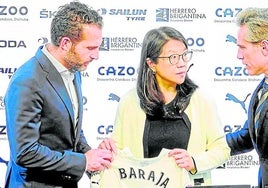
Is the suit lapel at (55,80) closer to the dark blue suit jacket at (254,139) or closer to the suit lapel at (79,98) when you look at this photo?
the suit lapel at (79,98)

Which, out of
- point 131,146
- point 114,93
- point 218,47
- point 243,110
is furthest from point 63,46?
point 243,110

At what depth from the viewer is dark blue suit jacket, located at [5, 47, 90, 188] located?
2.66 m

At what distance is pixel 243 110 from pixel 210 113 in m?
0.20

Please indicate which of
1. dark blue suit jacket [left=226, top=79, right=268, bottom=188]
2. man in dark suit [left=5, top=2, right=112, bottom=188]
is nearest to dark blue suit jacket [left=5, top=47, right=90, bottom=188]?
man in dark suit [left=5, top=2, right=112, bottom=188]

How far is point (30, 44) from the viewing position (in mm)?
2941

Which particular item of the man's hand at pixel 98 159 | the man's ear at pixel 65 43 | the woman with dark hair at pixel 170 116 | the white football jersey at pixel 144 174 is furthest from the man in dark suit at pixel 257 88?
the man's ear at pixel 65 43

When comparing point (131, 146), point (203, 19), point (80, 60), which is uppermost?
point (203, 19)

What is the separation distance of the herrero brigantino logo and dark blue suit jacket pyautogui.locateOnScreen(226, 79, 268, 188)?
0.44 metres

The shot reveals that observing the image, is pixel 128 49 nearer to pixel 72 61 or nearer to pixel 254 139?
pixel 72 61

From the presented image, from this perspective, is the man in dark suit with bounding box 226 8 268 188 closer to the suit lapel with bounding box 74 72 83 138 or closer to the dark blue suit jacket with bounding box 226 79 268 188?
the dark blue suit jacket with bounding box 226 79 268 188

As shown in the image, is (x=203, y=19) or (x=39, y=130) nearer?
(x=39, y=130)

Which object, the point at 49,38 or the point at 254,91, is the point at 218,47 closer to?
the point at 254,91

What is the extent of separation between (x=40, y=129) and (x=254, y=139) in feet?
3.83

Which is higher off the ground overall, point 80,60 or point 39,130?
point 80,60
